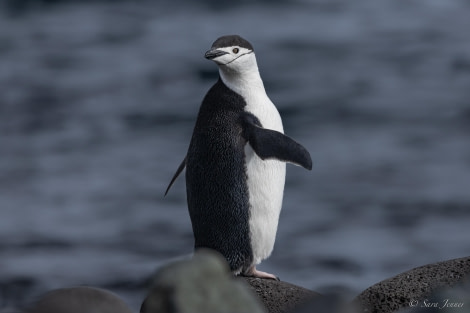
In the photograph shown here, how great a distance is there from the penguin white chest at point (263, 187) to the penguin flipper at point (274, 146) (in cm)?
10

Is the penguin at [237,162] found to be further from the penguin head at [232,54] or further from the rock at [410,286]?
the rock at [410,286]

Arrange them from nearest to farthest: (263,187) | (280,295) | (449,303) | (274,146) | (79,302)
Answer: (449,303), (79,302), (280,295), (274,146), (263,187)

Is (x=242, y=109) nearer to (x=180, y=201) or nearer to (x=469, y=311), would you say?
(x=469, y=311)

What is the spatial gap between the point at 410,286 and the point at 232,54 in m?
1.54

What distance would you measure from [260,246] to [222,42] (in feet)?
3.73

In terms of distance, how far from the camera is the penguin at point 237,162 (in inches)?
213

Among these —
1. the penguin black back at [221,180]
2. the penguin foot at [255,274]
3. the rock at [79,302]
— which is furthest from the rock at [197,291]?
the penguin foot at [255,274]

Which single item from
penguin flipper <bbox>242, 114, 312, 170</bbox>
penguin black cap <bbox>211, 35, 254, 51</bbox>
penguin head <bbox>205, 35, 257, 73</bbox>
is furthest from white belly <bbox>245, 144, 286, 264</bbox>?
penguin black cap <bbox>211, 35, 254, 51</bbox>

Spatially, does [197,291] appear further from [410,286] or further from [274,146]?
[410,286]

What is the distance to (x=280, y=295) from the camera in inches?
208

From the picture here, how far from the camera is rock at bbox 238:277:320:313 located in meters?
5.22

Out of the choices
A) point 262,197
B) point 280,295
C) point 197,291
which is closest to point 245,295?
point 197,291

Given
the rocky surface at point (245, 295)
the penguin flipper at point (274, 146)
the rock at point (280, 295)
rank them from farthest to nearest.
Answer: the penguin flipper at point (274, 146), the rock at point (280, 295), the rocky surface at point (245, 295)

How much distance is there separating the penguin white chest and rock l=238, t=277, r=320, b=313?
0.92ft
